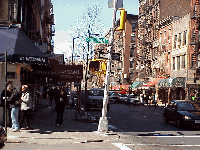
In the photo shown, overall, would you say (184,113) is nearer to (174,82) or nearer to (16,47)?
(16,47)

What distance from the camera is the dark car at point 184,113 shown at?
1800 cm

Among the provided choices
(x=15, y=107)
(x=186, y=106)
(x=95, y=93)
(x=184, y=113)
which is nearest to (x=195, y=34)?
(x=95, y=93)

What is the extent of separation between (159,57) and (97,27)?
1866cm

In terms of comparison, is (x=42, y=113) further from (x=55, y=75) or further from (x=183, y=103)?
(x=183, y=103)

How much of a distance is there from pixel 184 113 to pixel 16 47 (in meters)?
9.30

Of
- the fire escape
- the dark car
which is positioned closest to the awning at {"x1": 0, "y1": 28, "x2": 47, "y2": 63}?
the dark car

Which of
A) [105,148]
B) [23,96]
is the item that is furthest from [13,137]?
[105,148]

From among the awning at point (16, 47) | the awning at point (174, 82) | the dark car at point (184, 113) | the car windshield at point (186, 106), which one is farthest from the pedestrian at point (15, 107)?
the awning at point (174, 82)

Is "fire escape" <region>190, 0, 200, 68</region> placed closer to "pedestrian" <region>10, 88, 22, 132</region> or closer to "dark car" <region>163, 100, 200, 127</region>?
"dark car" <region>163, 100, 200, 127</region>

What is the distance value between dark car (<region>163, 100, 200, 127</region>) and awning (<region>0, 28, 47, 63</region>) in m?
7.78

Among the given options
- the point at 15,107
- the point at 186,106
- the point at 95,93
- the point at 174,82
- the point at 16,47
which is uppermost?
the point at 16,47

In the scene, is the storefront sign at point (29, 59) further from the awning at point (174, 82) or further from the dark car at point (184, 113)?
the awning at point (174, 82)

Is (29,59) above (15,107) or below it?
above

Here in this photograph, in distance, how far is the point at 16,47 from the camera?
14.8 meters
